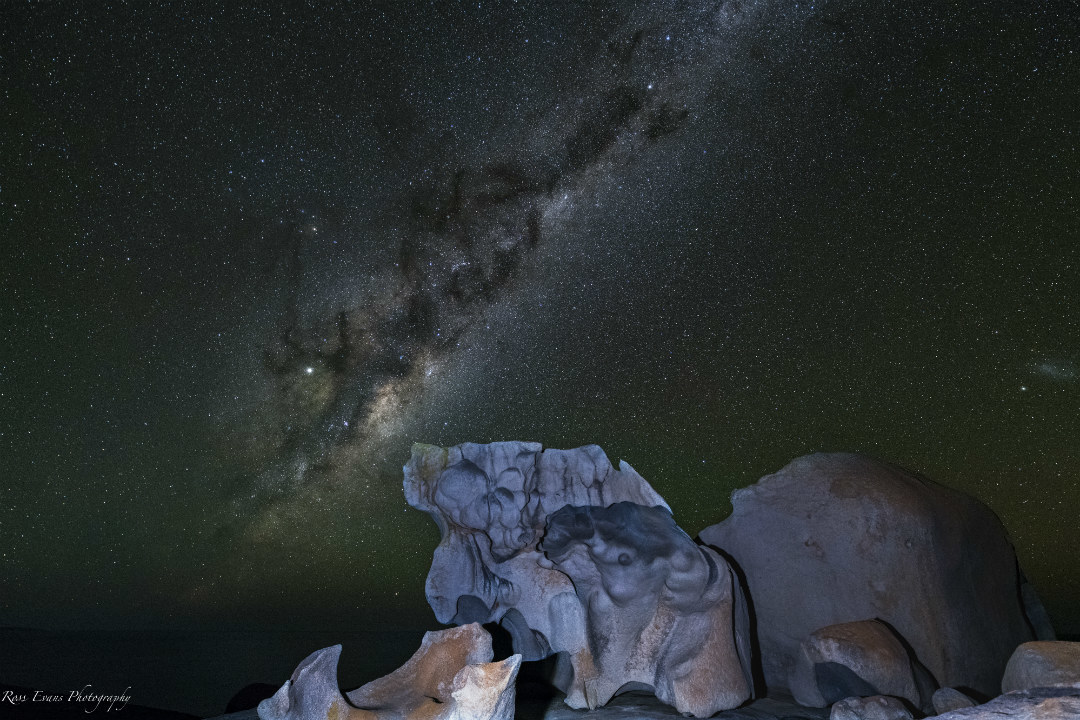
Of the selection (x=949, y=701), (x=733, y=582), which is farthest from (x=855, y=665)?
(x=733, y=582)

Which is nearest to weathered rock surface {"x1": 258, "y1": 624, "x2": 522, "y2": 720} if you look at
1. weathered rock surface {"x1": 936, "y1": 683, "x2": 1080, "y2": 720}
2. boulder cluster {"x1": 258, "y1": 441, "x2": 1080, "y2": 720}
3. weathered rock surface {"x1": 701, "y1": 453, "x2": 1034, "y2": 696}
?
boulder cluster {"x1": 258, "y1": 441, "x2": 1080, "y2": 720}

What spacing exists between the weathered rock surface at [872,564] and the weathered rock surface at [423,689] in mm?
3856

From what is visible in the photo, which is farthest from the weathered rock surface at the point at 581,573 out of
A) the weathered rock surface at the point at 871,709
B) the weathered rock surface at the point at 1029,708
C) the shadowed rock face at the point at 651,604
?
the weathered rock surface at the point at 1029,708

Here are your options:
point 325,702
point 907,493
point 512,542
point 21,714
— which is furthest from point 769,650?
point 21,714

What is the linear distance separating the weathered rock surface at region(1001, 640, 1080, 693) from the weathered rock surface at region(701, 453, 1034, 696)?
58.4 inches

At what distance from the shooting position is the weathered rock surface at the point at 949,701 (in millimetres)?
6270

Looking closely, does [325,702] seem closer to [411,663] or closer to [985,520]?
[411,663]

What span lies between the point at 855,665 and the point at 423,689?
3.99 metres

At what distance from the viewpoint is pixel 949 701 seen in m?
6.32

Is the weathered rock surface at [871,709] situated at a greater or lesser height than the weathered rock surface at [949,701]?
greater

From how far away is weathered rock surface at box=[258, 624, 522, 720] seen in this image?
4.95 m

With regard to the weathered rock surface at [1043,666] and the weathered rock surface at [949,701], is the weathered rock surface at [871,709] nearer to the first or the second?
the weathered rock surface at [949,701]

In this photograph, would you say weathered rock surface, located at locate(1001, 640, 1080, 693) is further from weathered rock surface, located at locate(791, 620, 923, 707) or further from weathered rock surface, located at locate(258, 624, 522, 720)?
weathered rock surface, located at locate(258, 624, 522, 720)

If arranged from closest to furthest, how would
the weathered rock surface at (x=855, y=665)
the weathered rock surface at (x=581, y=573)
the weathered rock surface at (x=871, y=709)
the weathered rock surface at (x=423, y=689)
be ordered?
the weathered rock surface at (x=423, y=689)
the weathered rock surface at (x=871, y=709)
the weathered rock surface at (x=855, y=665)
the weathered rock surface at (x=581, y=573)
